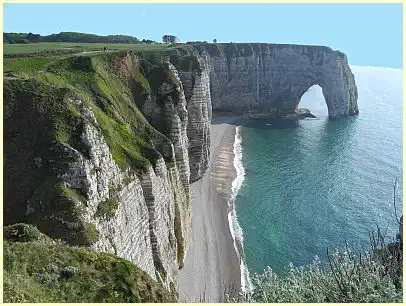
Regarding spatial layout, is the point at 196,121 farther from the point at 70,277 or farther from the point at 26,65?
the point at 70,277

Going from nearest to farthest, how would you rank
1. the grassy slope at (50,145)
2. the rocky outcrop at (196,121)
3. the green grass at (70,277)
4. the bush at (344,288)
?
the bush at (344,288), the green grass at (70,277), the grassy slope at (50,145), the rocky outcrop at (196,121)

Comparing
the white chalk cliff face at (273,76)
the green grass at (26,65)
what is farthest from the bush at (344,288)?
the white chalk cliff face at (273,76)

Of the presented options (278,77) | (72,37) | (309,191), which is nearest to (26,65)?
(309,191)

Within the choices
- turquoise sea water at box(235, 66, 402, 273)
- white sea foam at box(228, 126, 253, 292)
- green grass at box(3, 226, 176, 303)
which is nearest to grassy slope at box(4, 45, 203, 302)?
green grass at box(3, 226, 176, 303)

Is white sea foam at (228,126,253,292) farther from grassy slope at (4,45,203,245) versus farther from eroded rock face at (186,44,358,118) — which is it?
eroded rock face at (186,44,358,118)

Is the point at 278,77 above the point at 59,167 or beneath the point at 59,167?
above

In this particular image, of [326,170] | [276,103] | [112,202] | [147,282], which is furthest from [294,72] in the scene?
[147,282]

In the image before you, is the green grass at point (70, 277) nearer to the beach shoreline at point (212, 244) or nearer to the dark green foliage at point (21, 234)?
the dark green foliage at point (21, 234)
